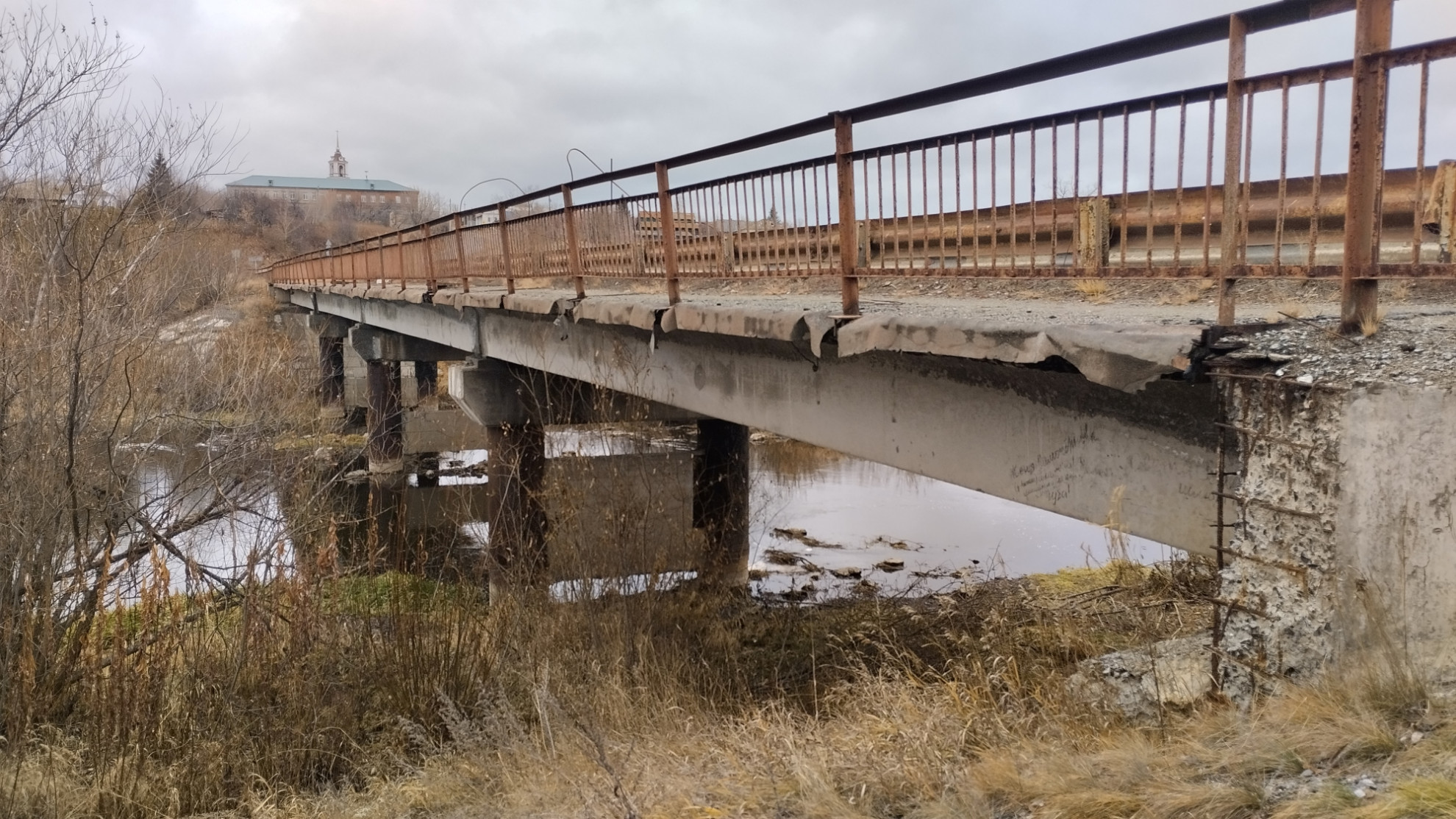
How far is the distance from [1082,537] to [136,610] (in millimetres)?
14491

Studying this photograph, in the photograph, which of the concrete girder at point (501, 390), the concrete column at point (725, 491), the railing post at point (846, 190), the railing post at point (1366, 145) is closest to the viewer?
the railing post at point (1366, 145)

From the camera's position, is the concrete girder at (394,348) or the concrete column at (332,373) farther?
the concrete column at (332,373)

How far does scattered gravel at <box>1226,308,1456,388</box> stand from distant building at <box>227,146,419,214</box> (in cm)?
7001

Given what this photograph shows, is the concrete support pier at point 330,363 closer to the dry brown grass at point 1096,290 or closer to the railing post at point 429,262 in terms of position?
the railing post at point 429,262

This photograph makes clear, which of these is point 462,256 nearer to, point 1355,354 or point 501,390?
point 501,390

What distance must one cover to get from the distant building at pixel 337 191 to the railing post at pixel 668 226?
65757 millimetres

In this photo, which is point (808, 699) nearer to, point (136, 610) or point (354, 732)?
point (354, 732)

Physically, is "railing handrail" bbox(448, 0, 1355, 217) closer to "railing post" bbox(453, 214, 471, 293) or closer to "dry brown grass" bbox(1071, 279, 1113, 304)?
"dry brown grass" bbox(1071, 279, 1113, 304)

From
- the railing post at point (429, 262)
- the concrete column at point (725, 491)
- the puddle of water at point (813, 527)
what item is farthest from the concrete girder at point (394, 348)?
the concrete column at point (725, 491)

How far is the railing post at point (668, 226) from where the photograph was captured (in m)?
6.57

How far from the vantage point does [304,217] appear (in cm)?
6838

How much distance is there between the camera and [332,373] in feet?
106

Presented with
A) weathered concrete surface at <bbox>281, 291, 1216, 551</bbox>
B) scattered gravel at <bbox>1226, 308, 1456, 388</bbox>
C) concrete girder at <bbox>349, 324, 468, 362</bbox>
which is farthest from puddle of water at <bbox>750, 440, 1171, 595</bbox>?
scattered gravel at <bbox>1226, 308, 1456, 388</bbox>

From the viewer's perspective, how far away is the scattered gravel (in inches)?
111
